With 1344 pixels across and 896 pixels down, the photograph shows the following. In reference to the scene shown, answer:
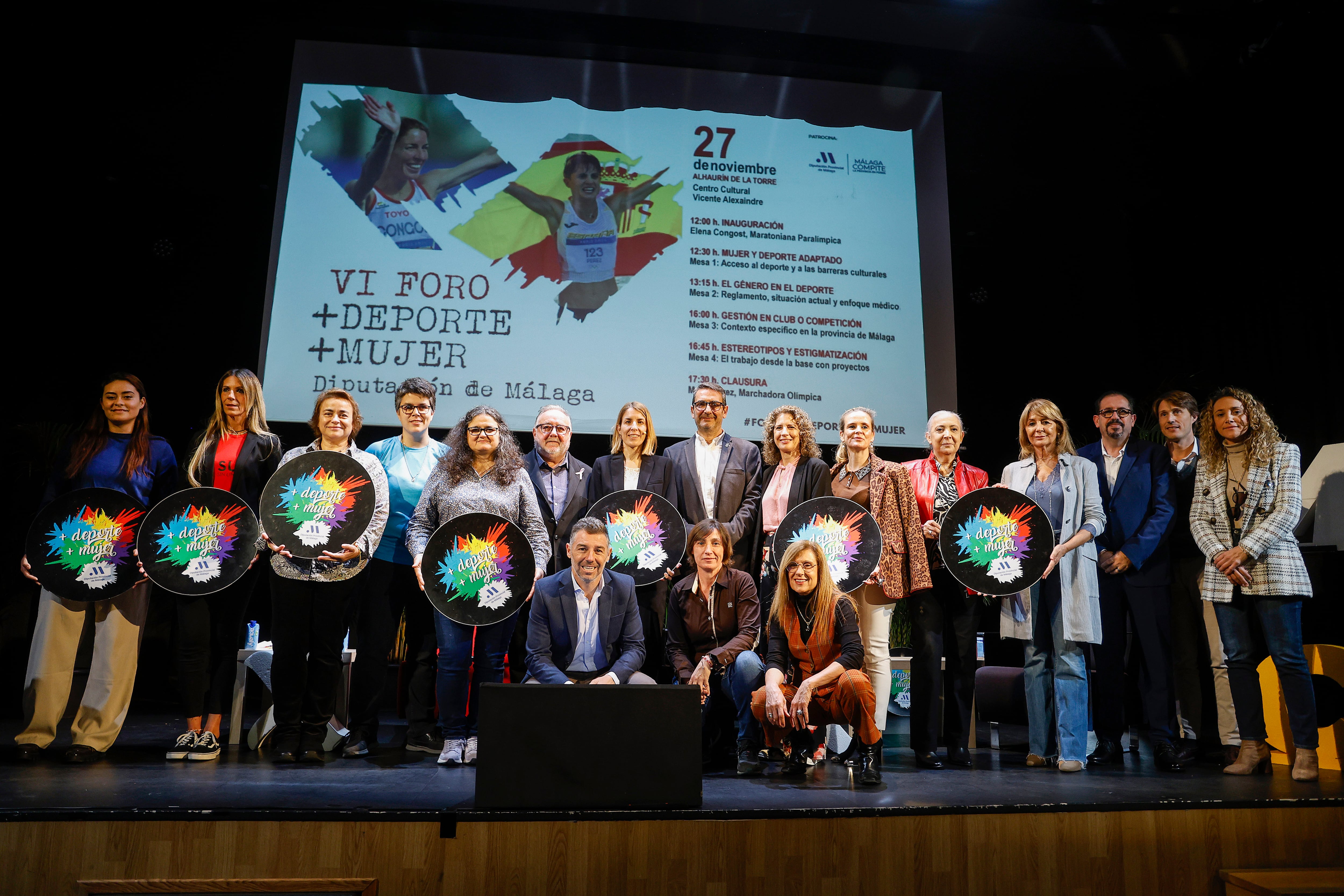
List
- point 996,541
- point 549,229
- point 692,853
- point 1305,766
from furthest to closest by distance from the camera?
1. point 549,229
2. point 996,541
3. point 1305,766
4. point 692,853

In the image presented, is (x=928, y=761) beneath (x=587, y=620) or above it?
beneath

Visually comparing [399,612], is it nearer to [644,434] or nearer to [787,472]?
[644,434]

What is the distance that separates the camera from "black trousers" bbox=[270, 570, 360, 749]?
345cm

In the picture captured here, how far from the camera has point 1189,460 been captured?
4051 mm

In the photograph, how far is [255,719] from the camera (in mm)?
4863

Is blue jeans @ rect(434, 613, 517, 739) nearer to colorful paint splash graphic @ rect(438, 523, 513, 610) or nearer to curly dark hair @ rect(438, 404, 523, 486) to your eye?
colorful paint splash graphic @ rect(438, 523, 513, 610)

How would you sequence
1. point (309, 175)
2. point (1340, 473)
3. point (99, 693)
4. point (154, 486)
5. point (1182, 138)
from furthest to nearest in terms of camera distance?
1. point (1182, 138)
2. point (309, 175)
3. point (1340, 473)
4. point (154, 486)
5. point (99, 693)

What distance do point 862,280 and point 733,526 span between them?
2384mm

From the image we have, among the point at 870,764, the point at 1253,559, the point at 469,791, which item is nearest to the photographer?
the point at 469,791

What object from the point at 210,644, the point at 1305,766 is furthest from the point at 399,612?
the point at 1305,766

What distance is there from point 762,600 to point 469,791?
1.53m

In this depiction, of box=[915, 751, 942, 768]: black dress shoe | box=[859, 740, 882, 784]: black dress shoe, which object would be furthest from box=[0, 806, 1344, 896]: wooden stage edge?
box=[915, 751, 942, 768]: black dress shoe

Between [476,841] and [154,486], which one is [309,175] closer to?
[154,486]

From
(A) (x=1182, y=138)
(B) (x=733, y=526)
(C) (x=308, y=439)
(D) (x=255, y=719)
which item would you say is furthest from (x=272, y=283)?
(A) (x=1182, y=138)
